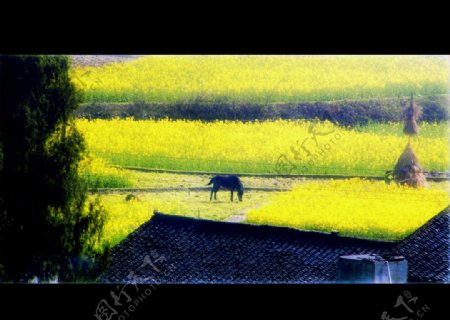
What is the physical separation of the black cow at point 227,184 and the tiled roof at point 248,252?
24cm

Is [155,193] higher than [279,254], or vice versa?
[155,193]

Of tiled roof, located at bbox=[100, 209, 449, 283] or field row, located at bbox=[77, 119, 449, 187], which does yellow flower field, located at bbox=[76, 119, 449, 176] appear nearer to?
field row, located at bbox=[77, 119, 449, 187]

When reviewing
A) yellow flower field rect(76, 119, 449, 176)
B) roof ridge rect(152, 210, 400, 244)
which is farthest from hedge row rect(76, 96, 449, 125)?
roof ridge rect(152, 210, 400, 244)

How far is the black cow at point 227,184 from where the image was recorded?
21.0 feet

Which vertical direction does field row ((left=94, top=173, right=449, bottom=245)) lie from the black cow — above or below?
below

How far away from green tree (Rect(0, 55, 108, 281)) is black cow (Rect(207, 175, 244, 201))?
839 millimetres

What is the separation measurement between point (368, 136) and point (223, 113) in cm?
109

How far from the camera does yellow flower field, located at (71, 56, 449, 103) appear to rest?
249 inches

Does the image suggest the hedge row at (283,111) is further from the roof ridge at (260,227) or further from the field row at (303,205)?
the roof ridge at (260,227)

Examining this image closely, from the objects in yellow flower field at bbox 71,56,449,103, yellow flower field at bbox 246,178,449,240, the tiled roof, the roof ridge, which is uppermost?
yellow flower field at bbox 71,56,449,103

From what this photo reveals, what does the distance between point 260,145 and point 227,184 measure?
1.24 ft

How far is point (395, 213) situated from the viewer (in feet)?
20.7
